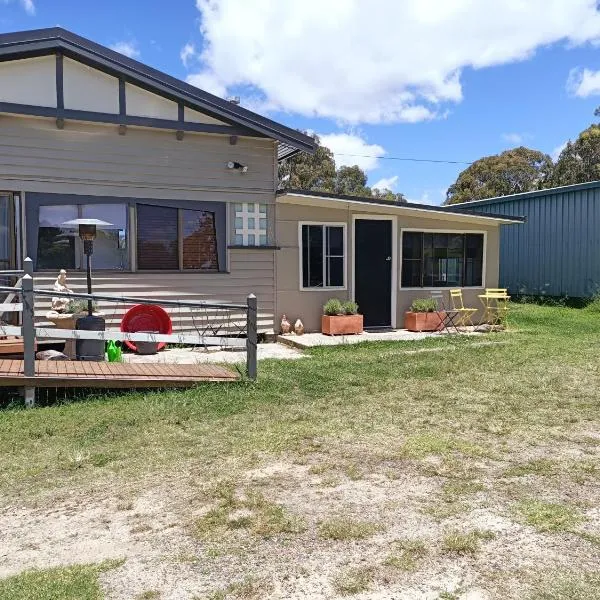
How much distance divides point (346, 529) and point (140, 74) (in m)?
7.49

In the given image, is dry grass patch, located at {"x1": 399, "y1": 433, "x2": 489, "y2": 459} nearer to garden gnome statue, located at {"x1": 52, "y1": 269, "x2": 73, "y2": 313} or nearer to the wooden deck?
the wooden deck

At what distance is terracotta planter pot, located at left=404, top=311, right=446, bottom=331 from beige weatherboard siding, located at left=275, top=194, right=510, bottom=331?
0.28 meters

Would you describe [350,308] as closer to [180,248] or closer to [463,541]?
[180,248]

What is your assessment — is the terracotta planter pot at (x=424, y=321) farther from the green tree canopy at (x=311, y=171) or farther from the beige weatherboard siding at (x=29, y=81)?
the green tree canopy at (x=311, y=171)

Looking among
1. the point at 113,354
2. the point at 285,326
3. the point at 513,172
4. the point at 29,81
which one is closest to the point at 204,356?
the point at 113,354

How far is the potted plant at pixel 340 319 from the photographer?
10078 mm

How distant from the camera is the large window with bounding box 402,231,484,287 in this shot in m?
11.2

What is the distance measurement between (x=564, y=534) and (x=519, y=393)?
334cm

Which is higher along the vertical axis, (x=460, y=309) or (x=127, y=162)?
(x=127, y=162)

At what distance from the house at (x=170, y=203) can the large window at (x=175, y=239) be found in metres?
0.02

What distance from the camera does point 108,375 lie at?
19.8ft

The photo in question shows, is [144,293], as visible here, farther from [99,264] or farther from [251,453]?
[251,453]

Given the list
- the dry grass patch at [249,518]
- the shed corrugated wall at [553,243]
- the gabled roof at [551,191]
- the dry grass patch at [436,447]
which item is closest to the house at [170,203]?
the gabled roof at [551,191]

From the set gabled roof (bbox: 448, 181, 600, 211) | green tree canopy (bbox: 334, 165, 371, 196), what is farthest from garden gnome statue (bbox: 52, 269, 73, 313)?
green tree canopy (bbox: 334, 165, 371, 196)
